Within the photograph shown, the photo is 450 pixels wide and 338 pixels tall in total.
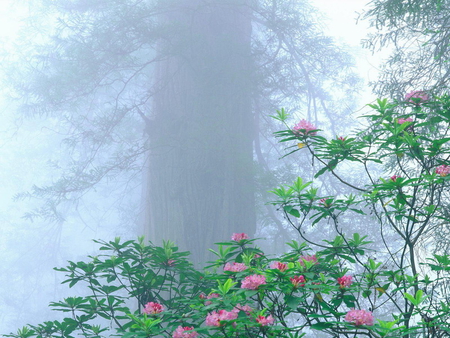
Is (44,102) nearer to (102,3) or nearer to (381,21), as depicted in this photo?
(102,3)

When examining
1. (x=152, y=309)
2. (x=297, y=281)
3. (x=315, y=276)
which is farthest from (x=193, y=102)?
(x=297, y=281)

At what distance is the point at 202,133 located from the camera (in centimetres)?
575

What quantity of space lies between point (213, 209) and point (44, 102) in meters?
3.89

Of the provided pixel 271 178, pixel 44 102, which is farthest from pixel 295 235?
pixel 44 102

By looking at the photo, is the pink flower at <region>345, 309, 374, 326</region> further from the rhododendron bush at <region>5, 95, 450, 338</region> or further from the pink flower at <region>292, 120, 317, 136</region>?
the pink flower at <region>292, 120, 317, 136</region>

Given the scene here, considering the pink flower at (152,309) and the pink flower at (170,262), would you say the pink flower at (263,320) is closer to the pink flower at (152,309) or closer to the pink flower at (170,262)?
the pink flower at (152,309)

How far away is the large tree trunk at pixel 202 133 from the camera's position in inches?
205

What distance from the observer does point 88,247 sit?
22125 mm

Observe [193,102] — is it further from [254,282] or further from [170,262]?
[254,282]

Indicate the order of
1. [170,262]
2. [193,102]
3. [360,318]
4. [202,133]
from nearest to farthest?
[360,318], [170,262], [202,133], [193,102]

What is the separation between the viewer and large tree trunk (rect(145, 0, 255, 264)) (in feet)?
17.1

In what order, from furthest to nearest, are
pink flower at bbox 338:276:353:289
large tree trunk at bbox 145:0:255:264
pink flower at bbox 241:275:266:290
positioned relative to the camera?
large tree trunk at bbox 145:0:255:264, pink flower at bbox 338:276:353:289, pink flower at bbox 241:275:266:290

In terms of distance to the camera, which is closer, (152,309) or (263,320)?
(263,320)

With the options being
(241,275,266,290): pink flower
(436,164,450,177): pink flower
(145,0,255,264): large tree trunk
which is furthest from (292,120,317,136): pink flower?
(145,0,255,264): large tree trunk
